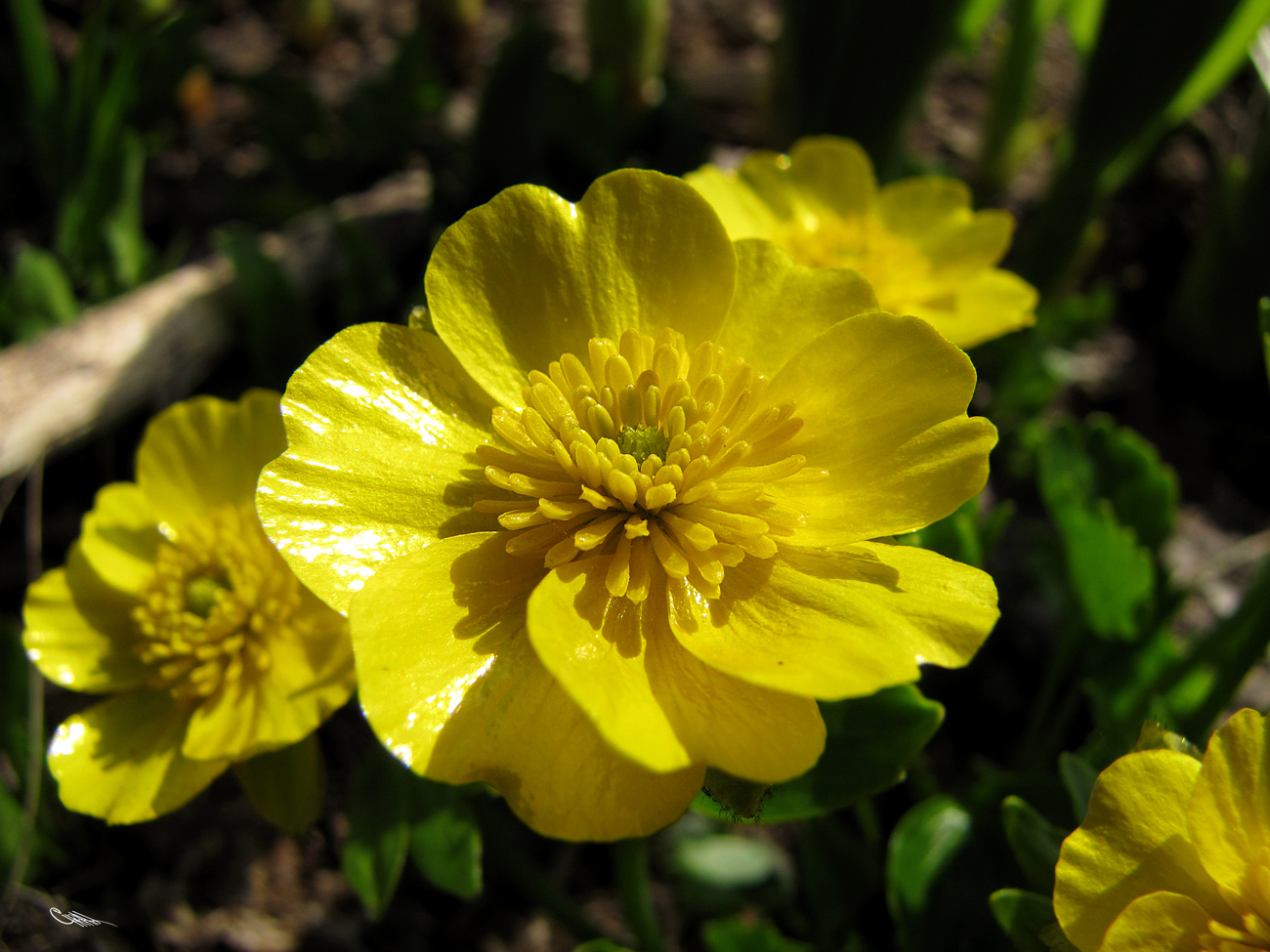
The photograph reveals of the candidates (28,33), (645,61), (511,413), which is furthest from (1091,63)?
(28,33)

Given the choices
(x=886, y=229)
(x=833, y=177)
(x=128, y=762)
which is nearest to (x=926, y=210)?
(x=886, y=229)

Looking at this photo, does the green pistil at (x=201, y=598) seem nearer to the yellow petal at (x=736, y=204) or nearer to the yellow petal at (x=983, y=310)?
the yellow petal at (x=736, y=204)

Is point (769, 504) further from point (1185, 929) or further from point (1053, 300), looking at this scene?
point (1053, 300)

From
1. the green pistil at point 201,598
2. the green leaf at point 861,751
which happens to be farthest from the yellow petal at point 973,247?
the green pistil at point 201,598

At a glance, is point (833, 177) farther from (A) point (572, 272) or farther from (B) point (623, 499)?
(B) point (623, 499)

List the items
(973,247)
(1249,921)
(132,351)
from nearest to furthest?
(1249,921) → (973,247) → (132,351)

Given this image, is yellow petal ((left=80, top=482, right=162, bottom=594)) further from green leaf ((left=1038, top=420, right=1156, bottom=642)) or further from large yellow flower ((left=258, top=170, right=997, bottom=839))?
green leaf ((left=1038, top=420, right=1156, bottom=642))

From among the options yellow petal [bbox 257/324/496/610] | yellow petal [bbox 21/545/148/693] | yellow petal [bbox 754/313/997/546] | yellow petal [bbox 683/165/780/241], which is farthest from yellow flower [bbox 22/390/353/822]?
yellow petal [bbox 683/165/780/241]
